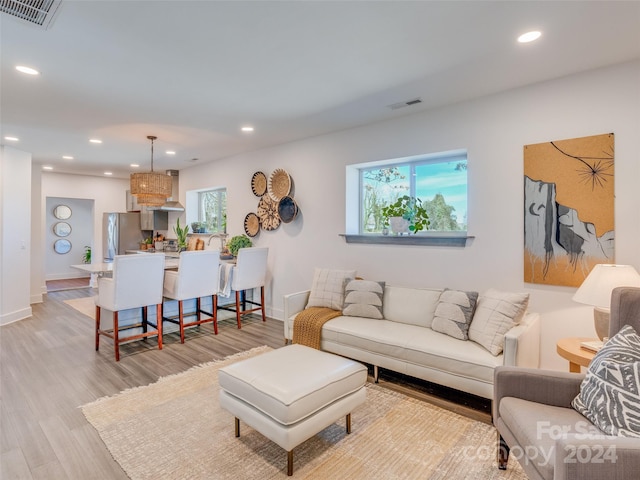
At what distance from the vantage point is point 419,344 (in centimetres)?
266

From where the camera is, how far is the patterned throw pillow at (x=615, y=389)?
1.40 metres

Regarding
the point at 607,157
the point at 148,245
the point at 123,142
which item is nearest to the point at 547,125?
the point at 607,157

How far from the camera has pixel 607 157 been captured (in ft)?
8.30

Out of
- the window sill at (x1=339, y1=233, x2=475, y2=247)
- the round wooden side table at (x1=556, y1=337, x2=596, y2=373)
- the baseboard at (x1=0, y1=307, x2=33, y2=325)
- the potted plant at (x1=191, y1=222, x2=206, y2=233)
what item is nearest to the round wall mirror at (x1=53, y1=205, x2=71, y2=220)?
the baseboard at (x1=0, y1=307, x2=33, y2=325)

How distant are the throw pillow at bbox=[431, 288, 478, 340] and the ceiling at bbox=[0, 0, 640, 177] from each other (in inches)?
72.6

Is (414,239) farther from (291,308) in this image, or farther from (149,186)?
(149,186)

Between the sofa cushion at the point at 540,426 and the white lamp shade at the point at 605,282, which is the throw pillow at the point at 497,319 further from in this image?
the sofa cushion at the point at 540,426

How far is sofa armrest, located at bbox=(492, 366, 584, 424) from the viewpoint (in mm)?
1705

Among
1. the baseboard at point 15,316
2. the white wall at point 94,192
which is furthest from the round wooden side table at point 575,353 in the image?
the white wall at point 94,192

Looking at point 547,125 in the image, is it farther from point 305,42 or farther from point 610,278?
point 305,42

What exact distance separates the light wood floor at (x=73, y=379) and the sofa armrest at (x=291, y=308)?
1.37 feet

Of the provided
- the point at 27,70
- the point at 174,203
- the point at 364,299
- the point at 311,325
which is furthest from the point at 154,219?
the point at 364,299

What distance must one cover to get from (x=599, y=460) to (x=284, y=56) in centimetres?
275

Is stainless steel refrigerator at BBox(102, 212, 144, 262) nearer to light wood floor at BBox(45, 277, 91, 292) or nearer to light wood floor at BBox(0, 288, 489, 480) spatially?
light wood floor at BBox(45, 277, 91, 292)
